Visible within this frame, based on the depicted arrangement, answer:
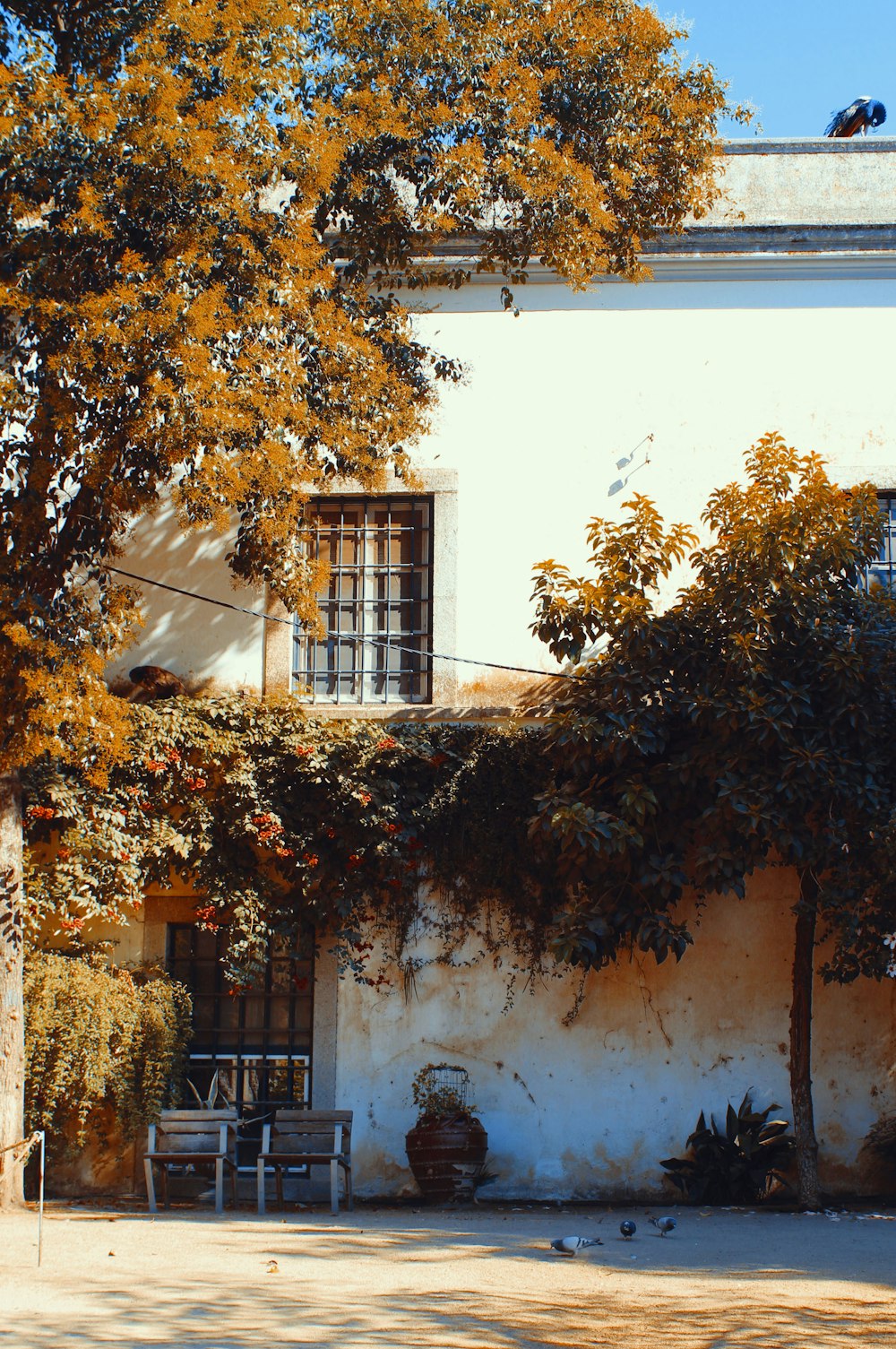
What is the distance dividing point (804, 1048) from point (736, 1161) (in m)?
0.92

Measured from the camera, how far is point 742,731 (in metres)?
9.28

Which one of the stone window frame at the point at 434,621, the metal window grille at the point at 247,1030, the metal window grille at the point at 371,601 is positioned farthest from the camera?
the metal window grille at the point at 371,601

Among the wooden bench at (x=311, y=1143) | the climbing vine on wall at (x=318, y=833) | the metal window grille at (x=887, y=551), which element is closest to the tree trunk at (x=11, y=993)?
the climbing vine on wall at (x=318, y=833)

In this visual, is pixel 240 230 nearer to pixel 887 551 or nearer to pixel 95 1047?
pixel 95 1047

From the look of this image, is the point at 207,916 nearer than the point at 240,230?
No

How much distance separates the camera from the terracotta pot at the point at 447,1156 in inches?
376

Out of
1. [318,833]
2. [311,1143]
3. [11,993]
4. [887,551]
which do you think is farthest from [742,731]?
[11,993]

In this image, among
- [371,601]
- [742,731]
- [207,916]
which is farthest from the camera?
[371,601]

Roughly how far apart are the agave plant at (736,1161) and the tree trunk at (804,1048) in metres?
0.18

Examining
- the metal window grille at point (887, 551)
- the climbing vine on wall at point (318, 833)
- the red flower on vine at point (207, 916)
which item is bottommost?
the red flower on vine at point (207, 916)

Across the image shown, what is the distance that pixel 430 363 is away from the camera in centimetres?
1065

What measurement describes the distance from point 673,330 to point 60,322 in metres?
5.05

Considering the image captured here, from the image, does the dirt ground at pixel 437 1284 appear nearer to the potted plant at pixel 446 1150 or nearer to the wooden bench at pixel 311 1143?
the wooden bench at pixel 311 1143

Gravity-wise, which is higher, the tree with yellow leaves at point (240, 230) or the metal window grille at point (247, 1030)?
the tree with yellow leaves at point (240, 230)
